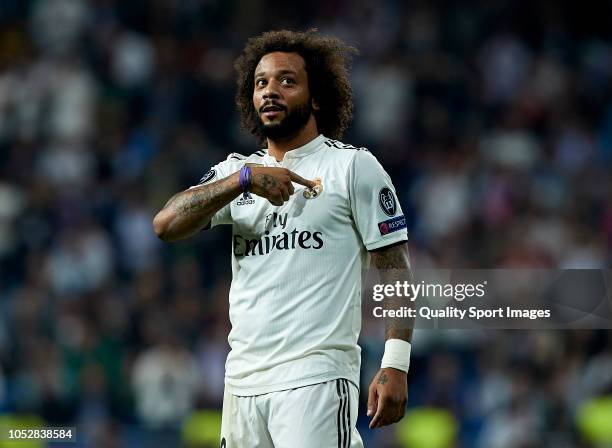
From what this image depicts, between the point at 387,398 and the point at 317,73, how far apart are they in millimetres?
1392

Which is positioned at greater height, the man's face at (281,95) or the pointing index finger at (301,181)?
the man's face at (281,95)

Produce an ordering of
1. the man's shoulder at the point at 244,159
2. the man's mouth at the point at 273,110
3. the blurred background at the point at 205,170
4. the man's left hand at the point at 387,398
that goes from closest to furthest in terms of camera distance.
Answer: the man's left hand at the point at 387,398
the man's mouth at the point at 273,110
the man's shoulder at the point at 244,159
the blurred background at the point at 205,170

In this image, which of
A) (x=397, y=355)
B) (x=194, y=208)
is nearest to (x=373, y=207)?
(x=397, y=355)

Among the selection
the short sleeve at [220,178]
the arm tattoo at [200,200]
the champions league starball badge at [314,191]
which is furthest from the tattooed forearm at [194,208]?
the champions league starball badge at [314,191]

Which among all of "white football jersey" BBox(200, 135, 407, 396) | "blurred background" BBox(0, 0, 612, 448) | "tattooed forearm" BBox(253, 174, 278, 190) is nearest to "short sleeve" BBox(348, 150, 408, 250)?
"white football jersey" BBox(200, 135, 407, 396)

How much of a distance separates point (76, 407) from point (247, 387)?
17.0 ft

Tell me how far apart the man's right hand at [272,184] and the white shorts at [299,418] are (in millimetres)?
679

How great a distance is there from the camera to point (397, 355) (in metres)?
4.27

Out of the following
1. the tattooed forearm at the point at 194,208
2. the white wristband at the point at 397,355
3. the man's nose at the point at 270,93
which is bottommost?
the white wristband at the point at 397,355

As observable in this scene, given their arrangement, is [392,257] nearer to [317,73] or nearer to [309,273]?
[309,273]

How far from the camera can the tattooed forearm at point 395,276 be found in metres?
4.32

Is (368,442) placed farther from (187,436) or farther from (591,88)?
(591,88)

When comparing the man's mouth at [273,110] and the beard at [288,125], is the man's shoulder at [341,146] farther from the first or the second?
the man's mouth at [273,110]

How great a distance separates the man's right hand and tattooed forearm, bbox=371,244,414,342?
437 mm
